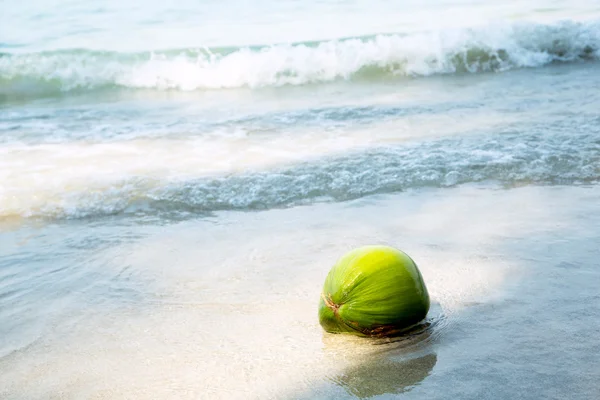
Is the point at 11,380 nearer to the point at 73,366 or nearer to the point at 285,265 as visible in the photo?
the point at 73,366

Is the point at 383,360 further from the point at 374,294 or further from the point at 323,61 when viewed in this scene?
the point at 323,61

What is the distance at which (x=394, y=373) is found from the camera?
2188mm

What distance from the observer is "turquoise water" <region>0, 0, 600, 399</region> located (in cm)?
227

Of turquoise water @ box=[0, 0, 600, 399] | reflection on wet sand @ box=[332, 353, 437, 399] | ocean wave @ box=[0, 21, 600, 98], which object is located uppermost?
ocean wave @ box=[0, 21, 600, 98]

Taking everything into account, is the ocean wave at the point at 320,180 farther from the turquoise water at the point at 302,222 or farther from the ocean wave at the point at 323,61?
the ocean wave at the point at 323,61

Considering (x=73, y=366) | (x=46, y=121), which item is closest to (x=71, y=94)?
(x=46, y=121)

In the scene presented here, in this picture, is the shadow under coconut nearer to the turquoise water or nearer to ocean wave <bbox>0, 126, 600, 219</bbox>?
the turquoise water

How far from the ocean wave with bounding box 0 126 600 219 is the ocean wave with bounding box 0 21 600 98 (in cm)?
398

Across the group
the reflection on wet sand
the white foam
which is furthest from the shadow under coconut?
the white foam

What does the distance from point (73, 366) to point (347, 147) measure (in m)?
2.92

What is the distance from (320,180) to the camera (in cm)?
431

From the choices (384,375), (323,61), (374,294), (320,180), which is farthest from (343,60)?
(384,375)

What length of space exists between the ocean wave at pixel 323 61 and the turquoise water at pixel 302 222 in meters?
0.05

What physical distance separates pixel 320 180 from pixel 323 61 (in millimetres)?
4901
